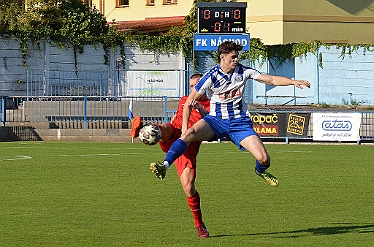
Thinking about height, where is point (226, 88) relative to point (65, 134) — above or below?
above

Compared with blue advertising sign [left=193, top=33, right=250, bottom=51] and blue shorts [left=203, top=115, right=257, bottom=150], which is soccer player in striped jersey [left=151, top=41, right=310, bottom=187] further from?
blue advertising sign [left=193, top=33, right=250, bottom=51]

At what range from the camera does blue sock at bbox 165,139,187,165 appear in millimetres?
9898

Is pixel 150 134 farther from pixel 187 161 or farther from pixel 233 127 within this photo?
pixel 233 127

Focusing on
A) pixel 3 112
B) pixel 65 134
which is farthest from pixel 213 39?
pixel 3 112

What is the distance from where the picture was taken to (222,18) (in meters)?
36.2

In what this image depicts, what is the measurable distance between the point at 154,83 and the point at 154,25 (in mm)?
17419

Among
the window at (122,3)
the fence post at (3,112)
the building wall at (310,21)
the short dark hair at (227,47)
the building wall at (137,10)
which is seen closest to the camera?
→ the short dark hair at (227,47)

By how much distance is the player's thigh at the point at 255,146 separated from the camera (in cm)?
1052

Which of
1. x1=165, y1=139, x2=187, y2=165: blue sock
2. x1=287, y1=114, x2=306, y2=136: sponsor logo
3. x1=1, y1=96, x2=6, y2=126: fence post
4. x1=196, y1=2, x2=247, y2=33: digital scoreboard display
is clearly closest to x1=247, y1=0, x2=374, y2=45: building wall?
x1=196, y1=2, x2=247, y2=33: digital scoreboard display

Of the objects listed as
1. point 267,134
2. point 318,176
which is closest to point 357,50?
point 267,134

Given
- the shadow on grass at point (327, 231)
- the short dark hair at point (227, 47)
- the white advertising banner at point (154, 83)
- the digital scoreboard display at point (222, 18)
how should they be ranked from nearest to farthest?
the shadow on grass at point (327, 231) < the short dark hair at point (227, 47) < the digital scoreboard display at point (222, 18) < the white advertising banner at point (154, 83)

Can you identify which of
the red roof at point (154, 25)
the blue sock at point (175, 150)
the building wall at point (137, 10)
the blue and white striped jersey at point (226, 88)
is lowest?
the blue sock at point (175, 150)

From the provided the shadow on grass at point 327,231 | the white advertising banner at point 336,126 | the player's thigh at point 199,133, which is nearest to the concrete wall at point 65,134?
the white advertising banner at point 336,126

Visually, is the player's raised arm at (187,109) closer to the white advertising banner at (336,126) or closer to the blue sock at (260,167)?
the blue sock at (260,167)
